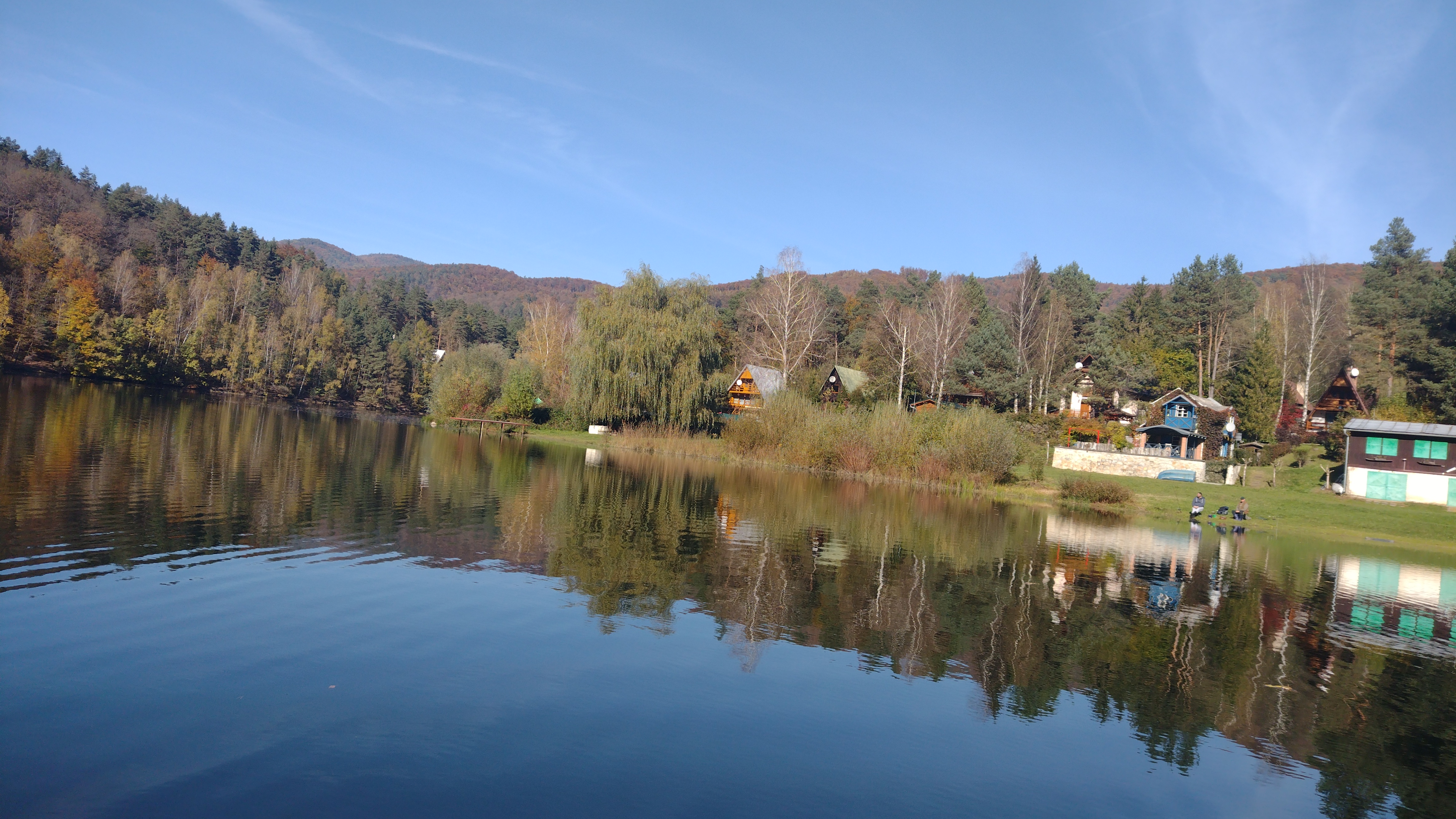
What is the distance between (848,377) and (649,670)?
6661 centimetres

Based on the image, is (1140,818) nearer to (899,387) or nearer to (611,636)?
(611,636)

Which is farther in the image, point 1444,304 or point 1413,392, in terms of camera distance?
point 1413,392

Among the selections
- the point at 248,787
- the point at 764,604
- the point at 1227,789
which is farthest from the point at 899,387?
the point at 248,787

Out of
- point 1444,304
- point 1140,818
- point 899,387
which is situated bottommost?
point 1140,818

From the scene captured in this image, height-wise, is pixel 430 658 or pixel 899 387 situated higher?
pixel 899 387

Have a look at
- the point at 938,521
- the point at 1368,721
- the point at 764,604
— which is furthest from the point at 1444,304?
the point at 764,604

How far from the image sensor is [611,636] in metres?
12.0

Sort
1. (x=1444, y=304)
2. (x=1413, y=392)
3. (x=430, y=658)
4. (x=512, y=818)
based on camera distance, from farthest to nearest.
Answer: (x=1413, y=392), (x=1444, y=304), (x=430, y=658), (x=512, y=818)

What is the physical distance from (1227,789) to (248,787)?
10057 millimetres

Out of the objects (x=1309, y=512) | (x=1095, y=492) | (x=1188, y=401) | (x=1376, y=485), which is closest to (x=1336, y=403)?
(x=1188, y=401)

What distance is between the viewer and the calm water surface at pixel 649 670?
752cm

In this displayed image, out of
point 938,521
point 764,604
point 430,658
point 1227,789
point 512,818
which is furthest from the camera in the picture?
point 938,521

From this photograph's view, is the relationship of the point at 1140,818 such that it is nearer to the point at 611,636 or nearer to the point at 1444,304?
the point at 611,636

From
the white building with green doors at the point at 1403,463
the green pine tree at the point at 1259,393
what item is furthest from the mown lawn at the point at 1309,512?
the green pine tree at the point at 1259,393
